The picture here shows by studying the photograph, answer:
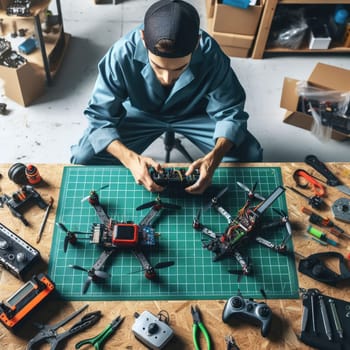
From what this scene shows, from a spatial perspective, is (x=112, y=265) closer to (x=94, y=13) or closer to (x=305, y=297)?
(x=305, y=297)

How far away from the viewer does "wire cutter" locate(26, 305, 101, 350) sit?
59.4 inches

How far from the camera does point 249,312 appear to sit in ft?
5.02

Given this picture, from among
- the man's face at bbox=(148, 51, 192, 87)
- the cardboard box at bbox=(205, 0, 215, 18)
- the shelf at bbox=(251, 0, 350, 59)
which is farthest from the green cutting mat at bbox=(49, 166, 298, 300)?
the cardboard box at bbox=(205, 0, 215, 18)

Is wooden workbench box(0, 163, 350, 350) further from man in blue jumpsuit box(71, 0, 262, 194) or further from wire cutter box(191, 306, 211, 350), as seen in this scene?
man in blue jumpsuit box(71, 0, 262, 194)

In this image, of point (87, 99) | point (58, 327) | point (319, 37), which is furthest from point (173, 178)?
point (319, 37)

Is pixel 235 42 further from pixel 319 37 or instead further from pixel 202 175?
pixel 202 175

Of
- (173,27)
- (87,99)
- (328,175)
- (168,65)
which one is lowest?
(87,99)

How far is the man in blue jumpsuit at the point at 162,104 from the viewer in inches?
72.6

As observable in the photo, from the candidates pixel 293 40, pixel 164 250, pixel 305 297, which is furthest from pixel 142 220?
pixel 293 40

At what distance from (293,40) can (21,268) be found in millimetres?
2617

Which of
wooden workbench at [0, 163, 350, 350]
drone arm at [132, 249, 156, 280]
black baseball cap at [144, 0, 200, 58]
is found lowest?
wooden workbench at [0, 163, 350, 350]

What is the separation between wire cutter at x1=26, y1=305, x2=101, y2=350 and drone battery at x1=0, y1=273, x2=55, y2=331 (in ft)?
0.24

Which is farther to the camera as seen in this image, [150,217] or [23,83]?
[23,83]

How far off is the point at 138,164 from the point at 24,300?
0.70 meters
